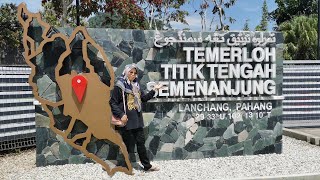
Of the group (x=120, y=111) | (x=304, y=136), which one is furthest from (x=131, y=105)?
(x=304, y=136)

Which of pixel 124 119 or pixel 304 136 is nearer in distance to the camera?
pixel 124 119

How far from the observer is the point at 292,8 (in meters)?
47.9

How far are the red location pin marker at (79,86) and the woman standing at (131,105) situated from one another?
51 cm

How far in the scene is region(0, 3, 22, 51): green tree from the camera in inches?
1051

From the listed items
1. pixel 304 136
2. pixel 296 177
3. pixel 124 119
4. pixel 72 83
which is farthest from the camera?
pixel 304 136

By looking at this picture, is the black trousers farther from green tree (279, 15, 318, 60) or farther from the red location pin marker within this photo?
green tree (279, 15, 318, 60)

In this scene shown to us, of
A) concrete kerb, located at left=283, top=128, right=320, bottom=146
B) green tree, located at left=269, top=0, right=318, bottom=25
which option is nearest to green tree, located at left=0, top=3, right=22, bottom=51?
concrete kerb, located at left=283, top=128, right=320, bottom=146

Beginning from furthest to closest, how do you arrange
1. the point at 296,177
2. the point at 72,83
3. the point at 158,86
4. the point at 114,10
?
the point at 114,10 → the point at 158,86 → the point at 72,83 → the point at 296,177

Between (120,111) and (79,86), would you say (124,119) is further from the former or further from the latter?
(79,86)

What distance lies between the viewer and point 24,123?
959 cm

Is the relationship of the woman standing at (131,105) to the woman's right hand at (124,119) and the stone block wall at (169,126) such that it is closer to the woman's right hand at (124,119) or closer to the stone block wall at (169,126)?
the woman's right hand at (124,119)

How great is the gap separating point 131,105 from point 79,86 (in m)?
0.94

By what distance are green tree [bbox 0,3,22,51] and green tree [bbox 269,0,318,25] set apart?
28978mm

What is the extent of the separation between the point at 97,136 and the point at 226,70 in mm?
2655
